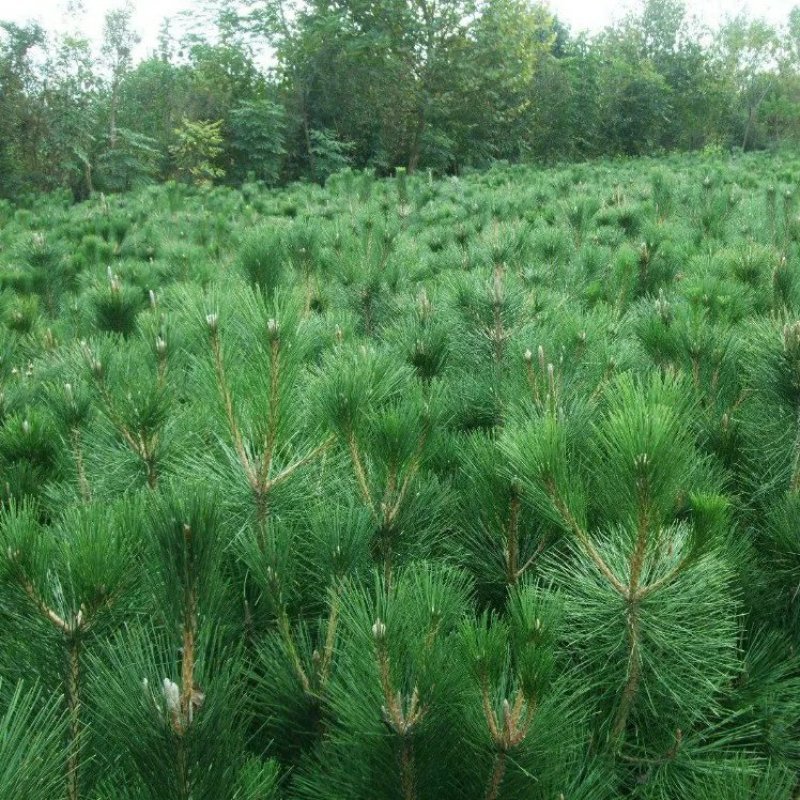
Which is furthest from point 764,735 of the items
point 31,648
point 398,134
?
point 398,134

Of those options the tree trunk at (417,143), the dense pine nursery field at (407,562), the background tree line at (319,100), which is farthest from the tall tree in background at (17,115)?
the dense pine nursery field at (407,562)

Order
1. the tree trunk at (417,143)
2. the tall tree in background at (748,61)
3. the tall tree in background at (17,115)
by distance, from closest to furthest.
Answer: the tall tree in background at (17,115)
the tree trunk at (417,143)
the tall tree in background at (748,61)

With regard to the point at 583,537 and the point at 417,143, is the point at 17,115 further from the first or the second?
the point at 583,537

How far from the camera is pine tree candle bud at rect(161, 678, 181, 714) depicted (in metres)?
0.64

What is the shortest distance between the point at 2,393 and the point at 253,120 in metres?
12.2

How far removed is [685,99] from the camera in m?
29.0

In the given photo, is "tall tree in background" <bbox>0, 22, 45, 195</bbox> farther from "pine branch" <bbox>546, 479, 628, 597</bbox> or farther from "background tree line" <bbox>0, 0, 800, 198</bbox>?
"pine branch" <bbox>546, 479, 628, 597</bbox>

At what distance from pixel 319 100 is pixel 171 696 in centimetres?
1623

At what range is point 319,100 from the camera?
15422 millimetres

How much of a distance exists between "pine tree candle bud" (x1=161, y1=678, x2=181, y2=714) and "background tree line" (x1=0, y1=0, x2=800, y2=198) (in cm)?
1075

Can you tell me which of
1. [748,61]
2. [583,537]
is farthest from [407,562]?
[748,61]

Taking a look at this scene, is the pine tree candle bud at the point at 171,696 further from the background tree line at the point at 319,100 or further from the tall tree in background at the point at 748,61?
the tall tree in background at the point at 748,61

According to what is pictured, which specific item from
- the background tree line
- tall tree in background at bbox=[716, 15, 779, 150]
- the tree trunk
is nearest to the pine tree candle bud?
the background tree line

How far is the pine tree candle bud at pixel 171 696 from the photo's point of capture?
0.64m
